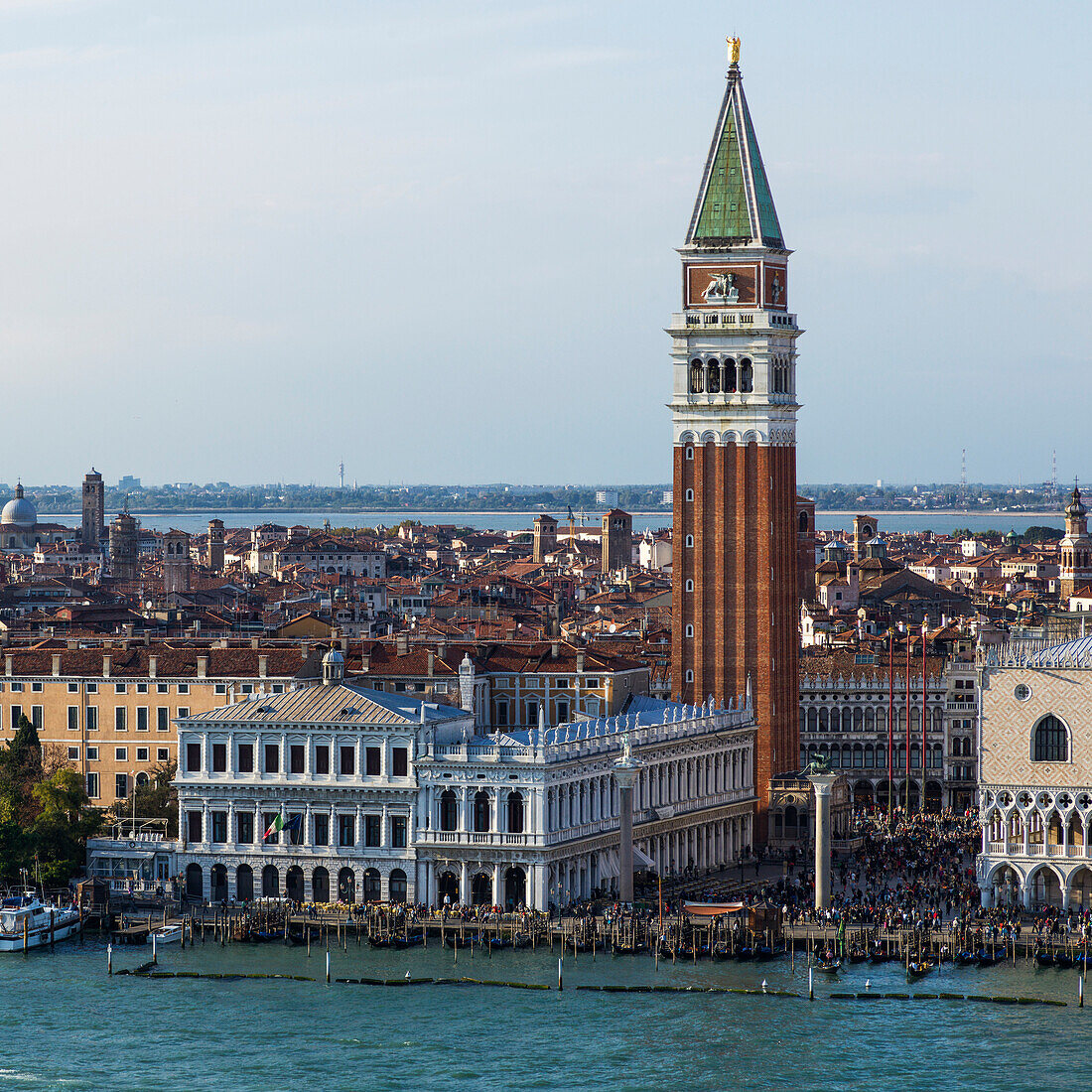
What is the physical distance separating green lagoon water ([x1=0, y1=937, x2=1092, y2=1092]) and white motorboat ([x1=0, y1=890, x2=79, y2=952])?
2.05 metres

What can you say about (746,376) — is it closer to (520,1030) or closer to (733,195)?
(733,195)

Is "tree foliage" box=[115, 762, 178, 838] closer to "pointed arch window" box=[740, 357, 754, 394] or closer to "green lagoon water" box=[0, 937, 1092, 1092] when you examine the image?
"green lagoon water" box=[0, 937, 1092, 1092]

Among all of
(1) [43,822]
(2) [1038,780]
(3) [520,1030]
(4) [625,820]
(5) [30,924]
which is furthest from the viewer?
(1) [43,822]

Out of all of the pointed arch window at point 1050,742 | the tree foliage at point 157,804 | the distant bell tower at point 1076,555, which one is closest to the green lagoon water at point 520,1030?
the pointed arch window at point 1050,742

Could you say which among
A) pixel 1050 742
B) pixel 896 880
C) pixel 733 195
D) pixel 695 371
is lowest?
pixel 896 880

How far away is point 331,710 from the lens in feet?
210

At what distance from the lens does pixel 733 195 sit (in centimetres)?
7538

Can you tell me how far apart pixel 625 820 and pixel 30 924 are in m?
12.9

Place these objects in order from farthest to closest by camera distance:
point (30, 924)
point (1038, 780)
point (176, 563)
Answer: point (176, 563)
point (1038, 780)
point (30, 924)

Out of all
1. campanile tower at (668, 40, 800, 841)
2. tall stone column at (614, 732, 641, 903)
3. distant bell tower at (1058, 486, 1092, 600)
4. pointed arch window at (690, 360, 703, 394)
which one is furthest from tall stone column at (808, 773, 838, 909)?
distant bell tower at (1058, 486, 1092, 600)

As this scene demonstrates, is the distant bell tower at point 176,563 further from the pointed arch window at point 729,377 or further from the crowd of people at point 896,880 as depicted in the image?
the crowd of people at point 896,880

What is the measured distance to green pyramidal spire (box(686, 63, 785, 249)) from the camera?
7531 centimetres

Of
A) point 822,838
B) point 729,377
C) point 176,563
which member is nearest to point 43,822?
point 822,838

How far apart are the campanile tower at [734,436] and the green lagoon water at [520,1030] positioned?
58.8ft
